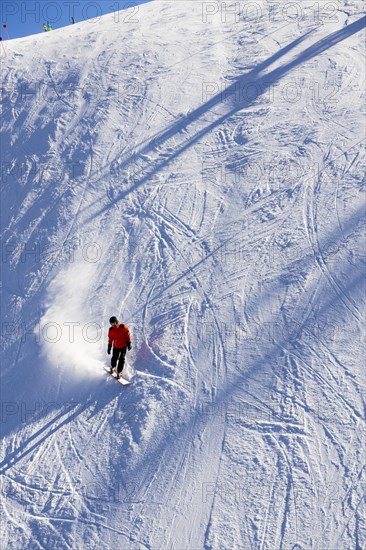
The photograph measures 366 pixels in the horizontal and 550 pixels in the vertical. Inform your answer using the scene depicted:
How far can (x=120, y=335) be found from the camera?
353 inches

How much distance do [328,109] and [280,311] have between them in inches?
238

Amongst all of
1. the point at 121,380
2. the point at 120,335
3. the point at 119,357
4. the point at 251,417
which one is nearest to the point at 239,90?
the point at 120,335

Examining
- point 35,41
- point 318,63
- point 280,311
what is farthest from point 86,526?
point 35,41

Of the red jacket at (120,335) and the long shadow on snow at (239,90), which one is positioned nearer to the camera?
the red jacket at (120,335)

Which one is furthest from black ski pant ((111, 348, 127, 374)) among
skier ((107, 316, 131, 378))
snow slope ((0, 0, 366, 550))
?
snow slope ((0, 0, 366, 550))

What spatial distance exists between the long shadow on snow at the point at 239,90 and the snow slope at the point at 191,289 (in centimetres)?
8

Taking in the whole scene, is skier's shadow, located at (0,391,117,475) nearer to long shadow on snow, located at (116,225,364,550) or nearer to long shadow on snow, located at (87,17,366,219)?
long shadow on snow, located at (116,225,364,550)

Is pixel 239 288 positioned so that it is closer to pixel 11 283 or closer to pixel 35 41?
pixel 11 283

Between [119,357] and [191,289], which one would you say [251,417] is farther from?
[191,289]

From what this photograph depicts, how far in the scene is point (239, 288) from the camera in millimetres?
10000

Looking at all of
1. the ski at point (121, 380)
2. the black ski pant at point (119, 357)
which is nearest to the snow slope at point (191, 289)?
A: the ski at point (121, 380)

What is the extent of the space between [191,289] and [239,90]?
22.2ft

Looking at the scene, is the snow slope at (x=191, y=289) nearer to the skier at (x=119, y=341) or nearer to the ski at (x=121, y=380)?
the ski at (x=121, y=380)

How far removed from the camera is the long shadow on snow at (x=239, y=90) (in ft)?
42.8
